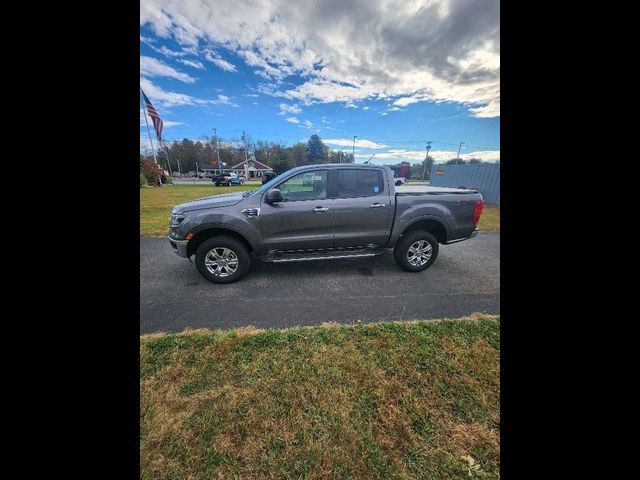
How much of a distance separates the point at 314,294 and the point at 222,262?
151 centimetres

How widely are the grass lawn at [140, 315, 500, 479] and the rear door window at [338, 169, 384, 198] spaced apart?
2.13m

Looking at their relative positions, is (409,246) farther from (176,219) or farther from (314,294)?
(176,219)

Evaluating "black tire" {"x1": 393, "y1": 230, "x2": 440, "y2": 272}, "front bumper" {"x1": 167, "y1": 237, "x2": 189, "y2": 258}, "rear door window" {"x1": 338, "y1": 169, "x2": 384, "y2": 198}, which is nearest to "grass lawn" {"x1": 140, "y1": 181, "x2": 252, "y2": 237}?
"front bumper" {"x1": 167, "y1": 237, "x2": 189, "y2": 258}

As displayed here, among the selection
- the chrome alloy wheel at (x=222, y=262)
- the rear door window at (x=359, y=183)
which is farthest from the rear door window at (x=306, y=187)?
the chrome alloy wheel at (x=222, y=262)

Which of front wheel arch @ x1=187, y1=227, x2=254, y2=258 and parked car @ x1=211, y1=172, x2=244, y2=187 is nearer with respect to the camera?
front wheel arch @ x1=187, y1=227, x2=254, y2=258

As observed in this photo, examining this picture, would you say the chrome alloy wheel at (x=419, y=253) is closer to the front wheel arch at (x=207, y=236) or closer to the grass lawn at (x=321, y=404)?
the grass lawn at (x=321, y=404)

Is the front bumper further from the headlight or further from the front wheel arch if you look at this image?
the headlight

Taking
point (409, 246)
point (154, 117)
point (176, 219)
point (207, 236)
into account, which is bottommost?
point (409, 246)

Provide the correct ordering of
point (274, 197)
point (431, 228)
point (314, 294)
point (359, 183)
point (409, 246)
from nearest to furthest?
1. point (314, 294)
2. point (274, 197)
3. point (359, 183)
4. point (409, 246)
5. point (431, 228)

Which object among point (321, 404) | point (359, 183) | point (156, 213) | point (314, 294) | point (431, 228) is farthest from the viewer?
point (156, 213)

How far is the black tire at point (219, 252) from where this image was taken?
151 inches

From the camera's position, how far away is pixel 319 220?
3.94m

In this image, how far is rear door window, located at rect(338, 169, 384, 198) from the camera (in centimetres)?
405

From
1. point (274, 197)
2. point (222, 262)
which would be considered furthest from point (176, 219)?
point (274, 197)
